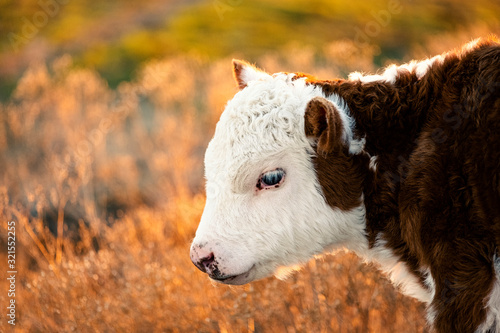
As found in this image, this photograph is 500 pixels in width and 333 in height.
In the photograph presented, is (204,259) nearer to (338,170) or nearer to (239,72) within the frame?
(338,170)

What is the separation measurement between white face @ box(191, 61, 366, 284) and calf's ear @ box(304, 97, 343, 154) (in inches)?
3.4

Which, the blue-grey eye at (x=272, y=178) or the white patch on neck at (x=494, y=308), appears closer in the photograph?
the white patch on neck at (x=494, y=308)

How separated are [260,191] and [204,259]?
19.4 inches

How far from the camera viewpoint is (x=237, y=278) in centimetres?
284

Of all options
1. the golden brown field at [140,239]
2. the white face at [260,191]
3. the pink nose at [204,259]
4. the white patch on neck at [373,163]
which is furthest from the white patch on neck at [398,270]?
the golden brown field at [140,239]

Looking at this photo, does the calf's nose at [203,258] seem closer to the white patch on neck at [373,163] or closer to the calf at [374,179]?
the calf at [374,179]

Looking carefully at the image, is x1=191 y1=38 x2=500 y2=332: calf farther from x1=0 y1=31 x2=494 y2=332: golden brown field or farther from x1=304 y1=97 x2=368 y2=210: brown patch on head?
x1=0 y1=31 x2=494 y2=332: golden brown field

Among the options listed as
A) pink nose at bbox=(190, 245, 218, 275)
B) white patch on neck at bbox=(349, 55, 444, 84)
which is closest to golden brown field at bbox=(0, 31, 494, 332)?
pink nose at bbox=(190, 245, 218, 275)

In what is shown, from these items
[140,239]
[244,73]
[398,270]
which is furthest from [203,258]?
[140,239]

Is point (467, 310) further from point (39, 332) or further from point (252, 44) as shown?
point (252, 44)

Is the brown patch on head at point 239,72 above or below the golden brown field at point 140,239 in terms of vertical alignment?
above

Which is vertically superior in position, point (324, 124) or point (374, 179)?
point (324, 124)

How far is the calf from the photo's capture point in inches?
92.0

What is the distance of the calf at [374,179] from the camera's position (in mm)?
2338
